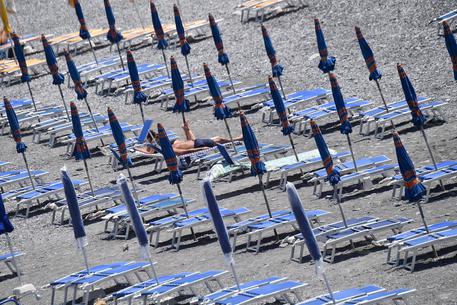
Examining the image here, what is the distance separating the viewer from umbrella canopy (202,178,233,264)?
17938 millimetres

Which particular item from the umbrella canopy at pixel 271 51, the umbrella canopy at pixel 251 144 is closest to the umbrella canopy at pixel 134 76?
the umbrella canopy at pixel 271 51

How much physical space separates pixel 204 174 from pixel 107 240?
3.68 meters

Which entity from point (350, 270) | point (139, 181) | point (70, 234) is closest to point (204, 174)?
point (139, 181)

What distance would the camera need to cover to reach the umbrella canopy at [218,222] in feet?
58.9

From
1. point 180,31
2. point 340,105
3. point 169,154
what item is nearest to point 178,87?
point 169,154

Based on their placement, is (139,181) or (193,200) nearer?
(193,200)

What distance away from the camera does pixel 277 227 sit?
70.5 ft

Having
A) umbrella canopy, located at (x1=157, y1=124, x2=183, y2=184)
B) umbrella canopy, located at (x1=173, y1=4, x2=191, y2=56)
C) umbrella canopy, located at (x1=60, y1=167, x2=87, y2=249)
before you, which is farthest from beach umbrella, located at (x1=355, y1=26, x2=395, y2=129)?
umbrella canopy, located at (x1=60, y1=167, x2=87, y2=249)

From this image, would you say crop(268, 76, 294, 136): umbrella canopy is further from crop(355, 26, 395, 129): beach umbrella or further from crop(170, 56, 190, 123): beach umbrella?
crop(170, 56, 190, 123): beach umbrella

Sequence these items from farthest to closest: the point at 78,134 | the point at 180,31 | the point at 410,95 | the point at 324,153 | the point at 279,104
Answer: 1. the point at 180,31
2. the point at 78,134
3. the point at 279,104
4. the point at 410,95
5. the point at 324,153

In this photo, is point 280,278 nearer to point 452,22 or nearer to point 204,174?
point 204,174

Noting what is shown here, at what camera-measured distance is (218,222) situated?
18.0m

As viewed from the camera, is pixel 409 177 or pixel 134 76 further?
pixel 134 76

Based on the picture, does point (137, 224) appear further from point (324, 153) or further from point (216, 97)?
point (216, 97)
